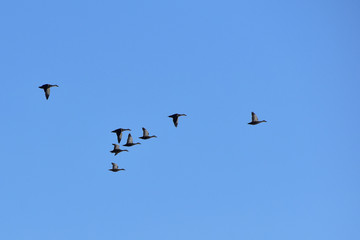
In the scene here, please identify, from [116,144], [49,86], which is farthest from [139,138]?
[49,86]

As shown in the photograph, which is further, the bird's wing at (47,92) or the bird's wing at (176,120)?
the bird's wing at (176,120)

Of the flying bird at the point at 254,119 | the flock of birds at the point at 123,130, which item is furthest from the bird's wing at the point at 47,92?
the flying bird at the point at 254,119

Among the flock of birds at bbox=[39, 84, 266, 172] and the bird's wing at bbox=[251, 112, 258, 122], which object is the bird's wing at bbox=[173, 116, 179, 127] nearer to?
the flock of birds at bbox=[39, 84, 266, 172]

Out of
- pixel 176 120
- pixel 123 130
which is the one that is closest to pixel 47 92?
pixel 123 130

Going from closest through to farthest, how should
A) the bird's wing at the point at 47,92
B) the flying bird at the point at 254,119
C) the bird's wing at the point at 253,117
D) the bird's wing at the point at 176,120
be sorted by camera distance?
the bird's wing at the point at 47,92, the bird's wing at the point at 176,120, the flying bird at the point at 254,119, the bird's wing at the point at 253,117

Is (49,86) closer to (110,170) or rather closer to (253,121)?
(110,170)

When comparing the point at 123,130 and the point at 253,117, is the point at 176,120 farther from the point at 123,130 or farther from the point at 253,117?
the point at 253,117

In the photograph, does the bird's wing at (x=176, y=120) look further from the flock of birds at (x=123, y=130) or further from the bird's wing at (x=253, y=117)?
the bird's wing at (x=253, y=117)

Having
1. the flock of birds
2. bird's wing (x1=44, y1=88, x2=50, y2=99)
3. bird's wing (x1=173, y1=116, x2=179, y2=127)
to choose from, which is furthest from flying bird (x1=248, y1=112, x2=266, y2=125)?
bird's wing (x1=44, y1=88, x2=50, y2=99)

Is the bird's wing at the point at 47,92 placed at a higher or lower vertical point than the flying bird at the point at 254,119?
higher

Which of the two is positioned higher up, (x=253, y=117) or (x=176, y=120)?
(x=253, y=117)

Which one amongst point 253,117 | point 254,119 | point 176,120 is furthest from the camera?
point 253,117

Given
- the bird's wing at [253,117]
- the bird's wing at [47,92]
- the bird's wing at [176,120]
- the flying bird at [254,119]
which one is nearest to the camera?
the bird's wing at [47,92]

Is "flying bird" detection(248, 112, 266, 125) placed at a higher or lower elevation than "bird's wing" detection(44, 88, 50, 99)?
lower
